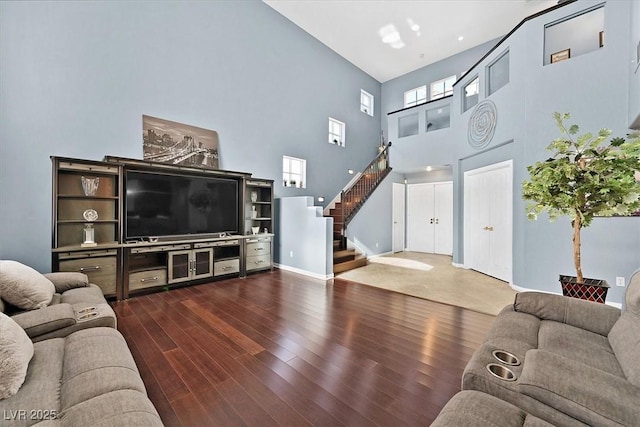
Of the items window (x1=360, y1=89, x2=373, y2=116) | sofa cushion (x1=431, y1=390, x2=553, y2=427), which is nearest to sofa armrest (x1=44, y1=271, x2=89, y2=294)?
sofa cushion (x1=431, y1=390, x2=553, y2=427)

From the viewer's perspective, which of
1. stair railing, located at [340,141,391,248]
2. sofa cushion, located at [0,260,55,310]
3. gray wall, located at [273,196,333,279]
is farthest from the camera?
stair railing, located at [340,141,391,248]

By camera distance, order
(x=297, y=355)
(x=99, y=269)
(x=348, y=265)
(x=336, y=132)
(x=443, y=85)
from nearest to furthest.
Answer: (x=297, y=355) → (x=99, y=269) → (x=348, y=265) → (x=336, y=132) → (x=443, y=85)

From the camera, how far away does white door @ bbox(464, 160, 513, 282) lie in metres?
5.06

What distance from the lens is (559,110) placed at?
417 centimetres

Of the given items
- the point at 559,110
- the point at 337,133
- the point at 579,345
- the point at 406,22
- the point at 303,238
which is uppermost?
the point at 406,22

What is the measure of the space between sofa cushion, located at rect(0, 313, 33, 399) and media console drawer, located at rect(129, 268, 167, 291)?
287 cm

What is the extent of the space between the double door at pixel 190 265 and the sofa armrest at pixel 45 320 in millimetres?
2419

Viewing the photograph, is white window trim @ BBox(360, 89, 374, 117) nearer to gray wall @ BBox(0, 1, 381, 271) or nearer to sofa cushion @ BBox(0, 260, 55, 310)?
gray wall @ BBox(0, 1, 381, 271)

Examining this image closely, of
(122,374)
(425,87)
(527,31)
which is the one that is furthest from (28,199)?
(425,87)

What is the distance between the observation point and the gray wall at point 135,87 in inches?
138

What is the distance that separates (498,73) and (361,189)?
12.8 feet

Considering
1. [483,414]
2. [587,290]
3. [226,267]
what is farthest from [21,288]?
[587,290]

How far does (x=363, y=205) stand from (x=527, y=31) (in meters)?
4.53

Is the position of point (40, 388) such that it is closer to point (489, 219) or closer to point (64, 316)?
point (64, 316)
